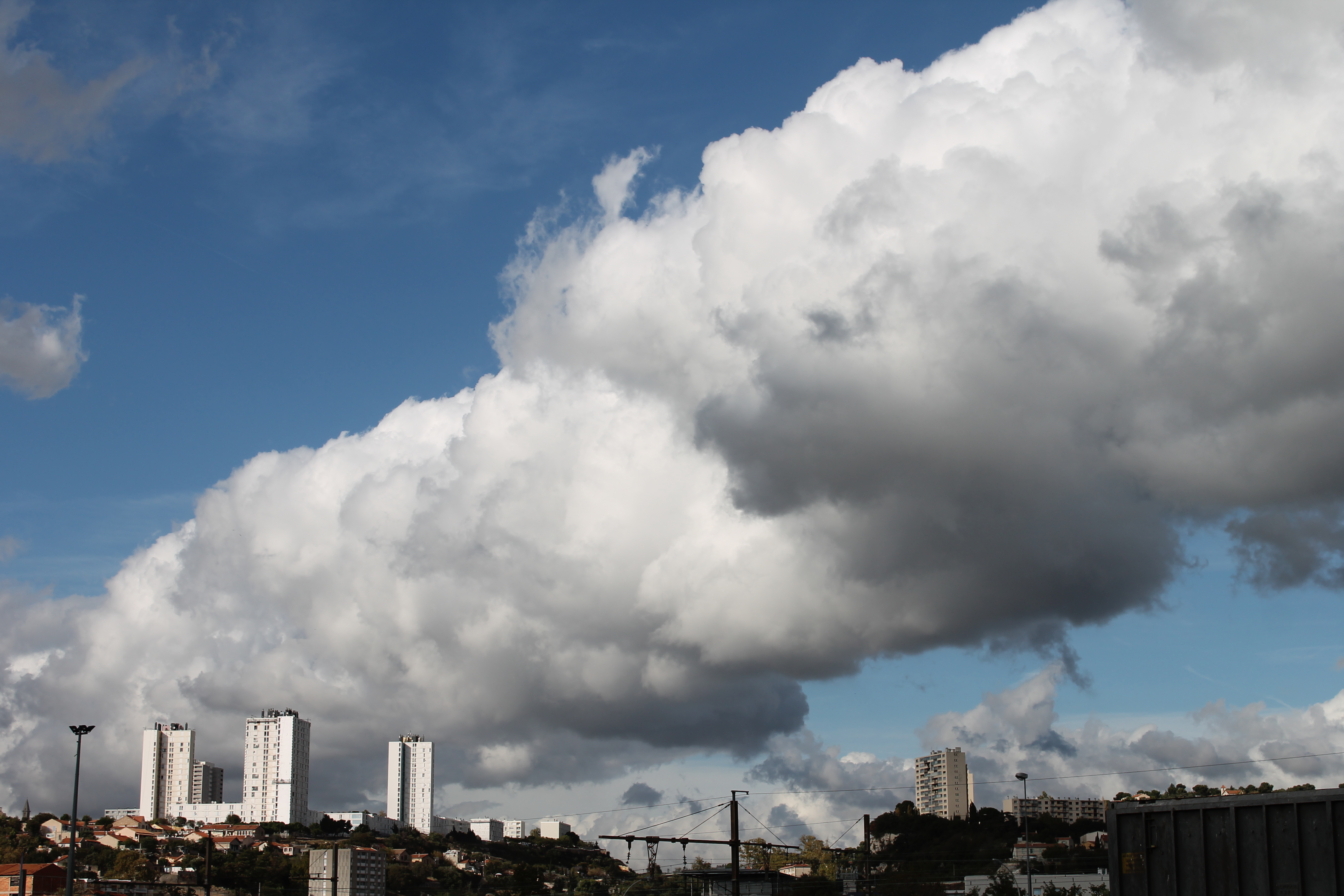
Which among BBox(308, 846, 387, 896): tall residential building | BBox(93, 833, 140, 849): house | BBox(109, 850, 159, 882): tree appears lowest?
BBox(93, 833, 140, 849): house

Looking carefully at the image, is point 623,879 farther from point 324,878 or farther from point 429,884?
point 324,878

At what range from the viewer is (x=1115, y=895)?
20.0 meters

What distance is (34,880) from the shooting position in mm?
121938

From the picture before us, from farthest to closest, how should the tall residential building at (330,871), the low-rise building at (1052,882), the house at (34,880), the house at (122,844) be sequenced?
the house at (122,844), the house at (34,880), the low-rise building at (1052,882), the tall residential building at (330,871)

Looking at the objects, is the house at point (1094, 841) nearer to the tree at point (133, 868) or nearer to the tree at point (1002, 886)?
the tree at point (1002, 886)

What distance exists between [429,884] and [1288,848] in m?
167

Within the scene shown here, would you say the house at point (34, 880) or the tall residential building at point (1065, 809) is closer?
the house at point (34, 880)

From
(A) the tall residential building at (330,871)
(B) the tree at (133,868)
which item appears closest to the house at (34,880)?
(B) the tree at (133,868)

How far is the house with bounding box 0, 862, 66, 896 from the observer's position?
Result: 372 feet

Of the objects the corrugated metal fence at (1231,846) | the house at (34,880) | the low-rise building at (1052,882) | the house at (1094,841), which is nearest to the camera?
the corrugated metal fence at (1231,846)

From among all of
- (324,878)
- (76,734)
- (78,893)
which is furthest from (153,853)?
(324,878)

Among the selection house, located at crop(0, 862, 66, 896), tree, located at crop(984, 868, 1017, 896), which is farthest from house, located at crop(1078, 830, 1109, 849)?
house, located at crop(0, 862, 66, 896)

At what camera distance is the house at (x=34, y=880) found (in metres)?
114

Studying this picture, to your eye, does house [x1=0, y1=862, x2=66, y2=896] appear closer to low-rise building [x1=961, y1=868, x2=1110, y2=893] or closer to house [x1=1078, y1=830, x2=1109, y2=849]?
low-rise building [x1=961, y1=868, x2=1110, y2=893]
